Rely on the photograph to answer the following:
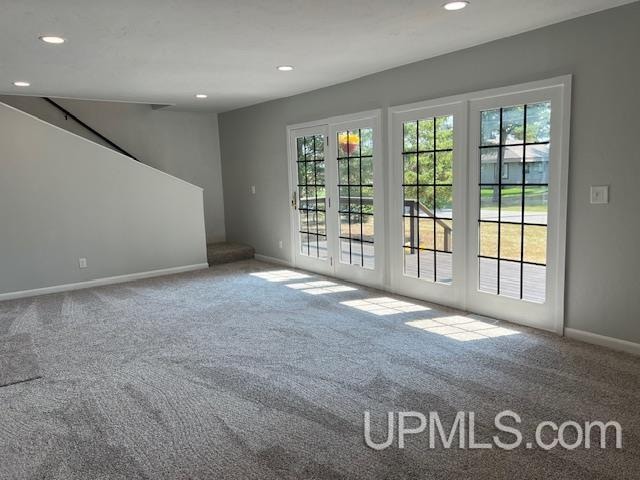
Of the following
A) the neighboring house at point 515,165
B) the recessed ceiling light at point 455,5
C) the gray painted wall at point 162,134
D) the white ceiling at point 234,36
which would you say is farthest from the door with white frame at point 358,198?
the gray painted wall at point 162,134

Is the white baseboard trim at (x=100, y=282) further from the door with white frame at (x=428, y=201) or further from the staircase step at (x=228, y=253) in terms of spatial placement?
the door with white frame at (x=428, y=201)

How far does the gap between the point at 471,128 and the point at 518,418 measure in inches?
104

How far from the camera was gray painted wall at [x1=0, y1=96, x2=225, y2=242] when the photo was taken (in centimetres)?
716

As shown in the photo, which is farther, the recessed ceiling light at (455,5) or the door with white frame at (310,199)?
the door with white frame at (310,199)

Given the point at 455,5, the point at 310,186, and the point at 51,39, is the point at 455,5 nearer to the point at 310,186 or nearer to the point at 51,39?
the point at 51,39

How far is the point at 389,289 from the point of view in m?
5.56

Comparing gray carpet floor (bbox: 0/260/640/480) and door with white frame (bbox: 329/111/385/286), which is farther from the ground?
door with white frame (bbox: 329/111/385/286)

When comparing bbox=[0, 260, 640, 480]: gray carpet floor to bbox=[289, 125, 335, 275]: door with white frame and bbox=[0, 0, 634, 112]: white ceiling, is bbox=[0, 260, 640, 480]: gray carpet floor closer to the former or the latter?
bbox=[289, 125, 335, 275]: door with white frame

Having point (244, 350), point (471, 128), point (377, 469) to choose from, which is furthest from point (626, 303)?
point (244, 350)

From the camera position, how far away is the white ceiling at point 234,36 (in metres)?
3.08

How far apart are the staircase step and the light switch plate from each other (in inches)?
212

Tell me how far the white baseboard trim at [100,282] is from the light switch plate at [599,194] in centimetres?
538

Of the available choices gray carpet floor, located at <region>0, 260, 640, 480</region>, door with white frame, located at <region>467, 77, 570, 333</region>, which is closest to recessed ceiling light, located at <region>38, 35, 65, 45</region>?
gray carpet floor, located at <region>0, 260, 640, 480</region>

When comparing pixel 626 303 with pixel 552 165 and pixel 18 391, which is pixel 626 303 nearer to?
pixel 552 165
